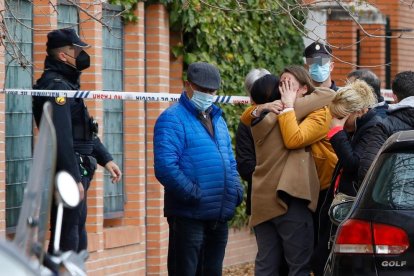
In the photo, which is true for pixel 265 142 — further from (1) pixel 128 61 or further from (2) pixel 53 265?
(2) pixel 53 265

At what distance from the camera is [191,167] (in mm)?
8727

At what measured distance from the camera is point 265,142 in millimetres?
9094

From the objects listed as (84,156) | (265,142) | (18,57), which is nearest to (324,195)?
(265,142)

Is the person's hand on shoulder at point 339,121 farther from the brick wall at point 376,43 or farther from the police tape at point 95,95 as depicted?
the brick wall at point 376,43

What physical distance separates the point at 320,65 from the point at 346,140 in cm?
165

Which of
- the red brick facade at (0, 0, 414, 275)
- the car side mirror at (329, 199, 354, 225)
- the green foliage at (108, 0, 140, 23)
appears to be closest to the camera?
the car side mirror at (329, 199, 354, 225)

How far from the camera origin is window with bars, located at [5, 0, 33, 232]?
9.81m

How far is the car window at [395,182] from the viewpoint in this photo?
6965 mm

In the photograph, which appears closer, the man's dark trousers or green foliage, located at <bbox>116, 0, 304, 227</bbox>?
the man's dark trousers

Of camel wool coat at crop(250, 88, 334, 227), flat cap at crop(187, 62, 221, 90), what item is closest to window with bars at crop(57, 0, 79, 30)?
flat cap at crop(187, 62, 221, 90)

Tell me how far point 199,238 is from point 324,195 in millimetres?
1031

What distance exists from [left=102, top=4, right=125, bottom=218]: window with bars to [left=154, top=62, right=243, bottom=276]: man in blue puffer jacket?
98.5 inches

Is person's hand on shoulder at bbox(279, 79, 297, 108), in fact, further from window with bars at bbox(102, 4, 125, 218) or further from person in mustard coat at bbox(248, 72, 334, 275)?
window with bars at bbox(102, 4, 125, 218)

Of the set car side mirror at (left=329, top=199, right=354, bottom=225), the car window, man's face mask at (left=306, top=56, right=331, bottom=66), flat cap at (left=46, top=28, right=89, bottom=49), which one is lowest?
car side mirror at (left=329, top=199, right=354, bottom=225)
